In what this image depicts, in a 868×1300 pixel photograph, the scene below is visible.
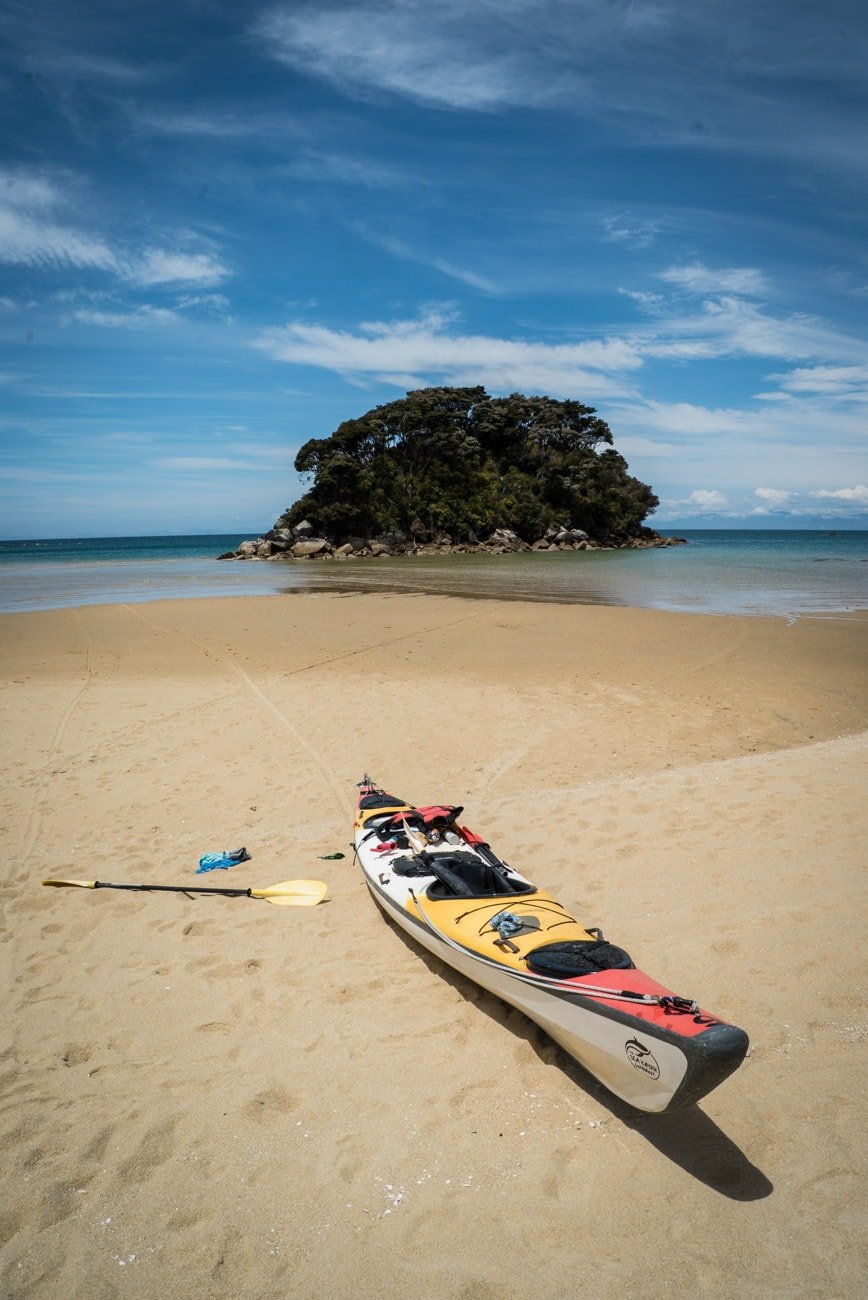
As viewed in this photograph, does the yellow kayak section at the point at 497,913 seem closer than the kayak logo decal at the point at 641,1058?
No

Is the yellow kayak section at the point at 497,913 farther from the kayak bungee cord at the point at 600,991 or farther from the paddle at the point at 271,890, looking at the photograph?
the paddle at the point at 271,890

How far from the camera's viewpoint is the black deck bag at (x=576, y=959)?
3850 mm

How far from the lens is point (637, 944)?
5.02 meters

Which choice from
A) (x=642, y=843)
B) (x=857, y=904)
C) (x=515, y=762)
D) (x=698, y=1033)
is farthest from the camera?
(x=515, y=762)

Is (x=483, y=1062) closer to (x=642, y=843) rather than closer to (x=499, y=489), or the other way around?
(x=642, y=843)

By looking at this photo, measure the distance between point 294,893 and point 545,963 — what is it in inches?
105

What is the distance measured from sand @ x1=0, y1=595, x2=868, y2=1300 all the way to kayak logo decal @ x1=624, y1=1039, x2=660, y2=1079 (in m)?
0.50

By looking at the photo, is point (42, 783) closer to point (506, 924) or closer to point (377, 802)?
point (377, 802)

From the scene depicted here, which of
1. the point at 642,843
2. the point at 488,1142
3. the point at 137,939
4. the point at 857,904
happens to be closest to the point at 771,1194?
the point at 488,1142

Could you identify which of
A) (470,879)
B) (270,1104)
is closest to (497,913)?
(470,879)

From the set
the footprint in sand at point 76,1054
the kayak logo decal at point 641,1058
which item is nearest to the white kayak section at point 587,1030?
the kayak logo decal at point 641,1058

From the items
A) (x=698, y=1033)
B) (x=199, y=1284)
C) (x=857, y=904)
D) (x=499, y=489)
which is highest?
(x=499, y=489)

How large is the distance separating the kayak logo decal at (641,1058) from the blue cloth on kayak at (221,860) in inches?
163

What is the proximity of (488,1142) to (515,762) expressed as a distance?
541 cm
